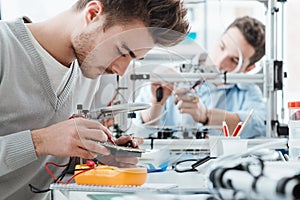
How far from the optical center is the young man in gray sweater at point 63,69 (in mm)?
850

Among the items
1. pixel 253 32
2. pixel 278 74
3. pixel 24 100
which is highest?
pixel 253 32

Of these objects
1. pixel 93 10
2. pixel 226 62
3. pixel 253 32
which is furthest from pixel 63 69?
pixel 253 32

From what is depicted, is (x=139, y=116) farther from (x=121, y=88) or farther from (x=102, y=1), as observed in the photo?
(x=102, y=1)

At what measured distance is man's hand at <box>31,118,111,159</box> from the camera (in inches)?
30.8

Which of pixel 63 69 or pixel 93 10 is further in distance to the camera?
pixel 63 69

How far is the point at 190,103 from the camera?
132cm

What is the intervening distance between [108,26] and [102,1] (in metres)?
0.05

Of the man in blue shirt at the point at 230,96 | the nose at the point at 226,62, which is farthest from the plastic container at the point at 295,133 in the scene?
the nose at the point at 226,62

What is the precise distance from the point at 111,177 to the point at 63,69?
54 centimetres

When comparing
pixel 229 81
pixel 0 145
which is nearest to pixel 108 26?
pixel 0 145

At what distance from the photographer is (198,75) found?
1192mm

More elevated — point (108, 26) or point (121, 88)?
point (108, 26)

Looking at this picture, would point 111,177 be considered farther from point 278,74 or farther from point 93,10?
point 278,74

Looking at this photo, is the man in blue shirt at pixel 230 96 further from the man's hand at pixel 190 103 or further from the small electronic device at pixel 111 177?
the small electronic device at pixel 111 177
